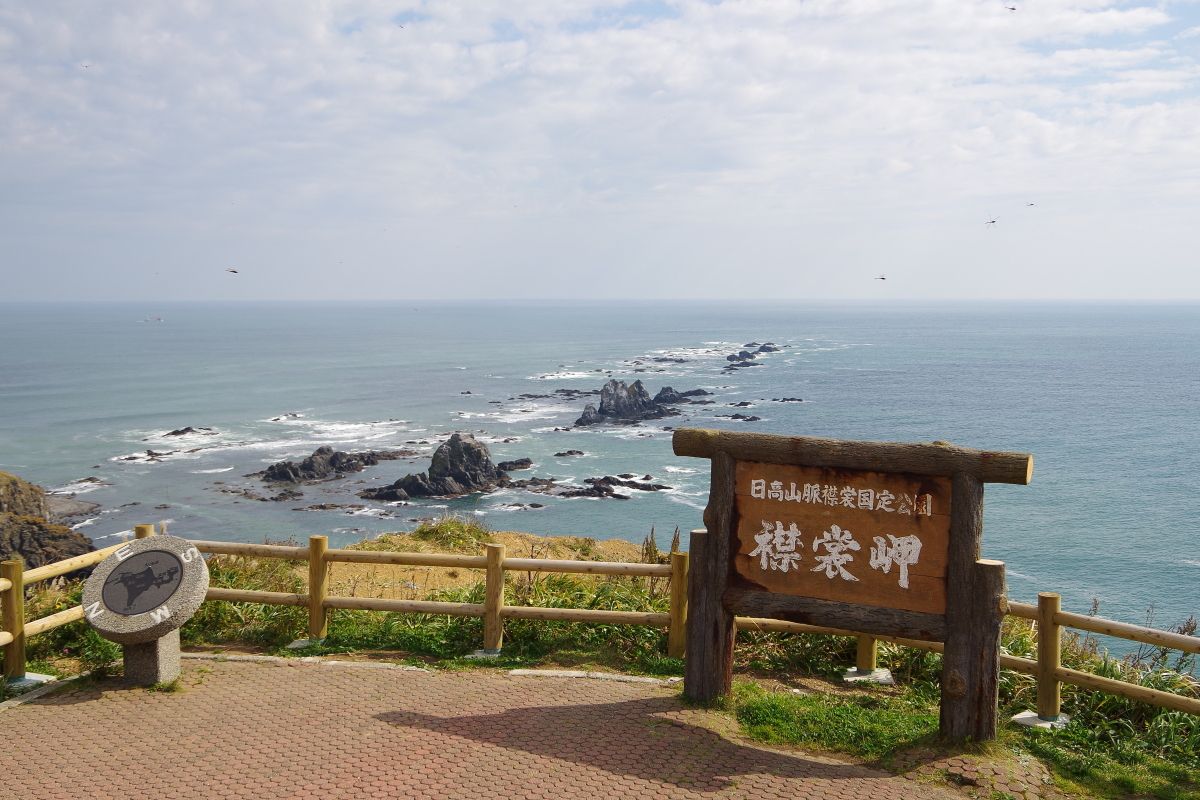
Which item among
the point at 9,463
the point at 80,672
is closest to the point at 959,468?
the point at 80,672

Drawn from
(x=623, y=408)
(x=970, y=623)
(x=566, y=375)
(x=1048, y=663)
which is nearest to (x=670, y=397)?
(x=623, y=408)

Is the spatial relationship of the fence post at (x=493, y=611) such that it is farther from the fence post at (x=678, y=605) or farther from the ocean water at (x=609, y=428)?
the ocean water at (x=609, y=428)

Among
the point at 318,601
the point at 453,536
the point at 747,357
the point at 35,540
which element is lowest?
the point at 35,540

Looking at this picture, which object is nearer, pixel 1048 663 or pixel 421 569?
pixel 1048 663

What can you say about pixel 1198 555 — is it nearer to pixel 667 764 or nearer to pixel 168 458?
pixel 667 764

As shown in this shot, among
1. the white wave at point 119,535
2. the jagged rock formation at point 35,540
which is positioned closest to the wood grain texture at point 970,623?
the jagged rock formation at point 35,540

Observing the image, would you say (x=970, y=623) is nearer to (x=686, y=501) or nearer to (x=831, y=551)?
(x=831, y=551)
